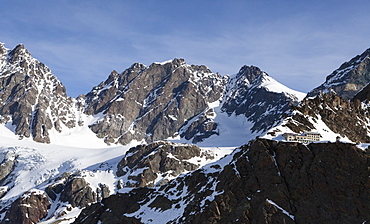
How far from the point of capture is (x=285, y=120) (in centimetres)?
15588

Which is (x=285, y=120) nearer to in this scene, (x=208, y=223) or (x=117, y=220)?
(x=208, y=223)

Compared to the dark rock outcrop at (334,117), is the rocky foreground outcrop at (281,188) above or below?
below

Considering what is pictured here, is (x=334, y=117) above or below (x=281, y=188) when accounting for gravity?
above

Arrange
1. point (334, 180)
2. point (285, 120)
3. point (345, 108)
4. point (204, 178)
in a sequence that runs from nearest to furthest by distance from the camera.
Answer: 1. point (334, 180)
2. point (204, 178)
3. point (285, 120)
4. point (345, 108)

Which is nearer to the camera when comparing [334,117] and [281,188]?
[281,188]

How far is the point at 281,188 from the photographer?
110 m

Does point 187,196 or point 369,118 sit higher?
point 369,118

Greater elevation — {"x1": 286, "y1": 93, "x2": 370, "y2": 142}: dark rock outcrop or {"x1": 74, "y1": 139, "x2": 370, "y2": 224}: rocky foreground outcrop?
{"x1": 286, "y1": 93, "x2": 370, "y2": 142}: dark rock outcrop

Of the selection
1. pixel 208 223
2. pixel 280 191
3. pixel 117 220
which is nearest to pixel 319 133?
pixel 280 191

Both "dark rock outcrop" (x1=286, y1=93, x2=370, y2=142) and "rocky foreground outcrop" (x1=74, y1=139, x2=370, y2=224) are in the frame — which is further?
"dark rock outcrop" (x1=286, y1=93, x2=370, y2=142)

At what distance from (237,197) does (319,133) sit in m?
47.0

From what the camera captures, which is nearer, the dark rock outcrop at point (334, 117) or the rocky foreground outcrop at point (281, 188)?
the rocky foreground outcrop at point (281, 188)

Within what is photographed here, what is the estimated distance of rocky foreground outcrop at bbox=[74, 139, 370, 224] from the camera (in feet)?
337

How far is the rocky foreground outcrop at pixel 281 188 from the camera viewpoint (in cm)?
10281
